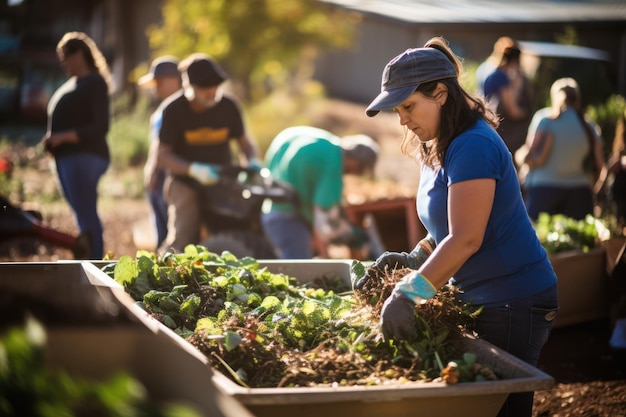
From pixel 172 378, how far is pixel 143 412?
65cm

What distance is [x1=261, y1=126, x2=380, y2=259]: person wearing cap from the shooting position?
22.2 ft

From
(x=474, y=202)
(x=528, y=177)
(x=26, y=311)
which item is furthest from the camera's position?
(x=528, y=177)

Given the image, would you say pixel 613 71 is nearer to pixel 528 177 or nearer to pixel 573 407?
pixel 528 177

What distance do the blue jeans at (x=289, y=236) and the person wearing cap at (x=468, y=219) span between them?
11.3ft

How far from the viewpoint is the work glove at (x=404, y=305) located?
3047 mm

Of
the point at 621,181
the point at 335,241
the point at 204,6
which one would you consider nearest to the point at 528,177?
the point at 621,181

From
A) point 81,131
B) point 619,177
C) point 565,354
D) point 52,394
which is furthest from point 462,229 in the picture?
point 619,177

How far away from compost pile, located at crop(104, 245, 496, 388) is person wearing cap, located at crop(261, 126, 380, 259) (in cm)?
264

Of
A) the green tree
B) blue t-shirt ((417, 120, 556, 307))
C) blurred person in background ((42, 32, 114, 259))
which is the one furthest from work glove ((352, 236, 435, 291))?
the green tree

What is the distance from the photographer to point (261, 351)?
320cm

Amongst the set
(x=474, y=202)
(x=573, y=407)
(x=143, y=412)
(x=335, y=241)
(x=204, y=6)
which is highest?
(x=204, y=6)

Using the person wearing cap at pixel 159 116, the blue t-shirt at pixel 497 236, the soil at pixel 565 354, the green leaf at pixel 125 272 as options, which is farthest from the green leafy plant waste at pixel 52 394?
the person wearing cap at pixel 159 116

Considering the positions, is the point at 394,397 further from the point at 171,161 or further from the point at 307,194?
the point at 171,161

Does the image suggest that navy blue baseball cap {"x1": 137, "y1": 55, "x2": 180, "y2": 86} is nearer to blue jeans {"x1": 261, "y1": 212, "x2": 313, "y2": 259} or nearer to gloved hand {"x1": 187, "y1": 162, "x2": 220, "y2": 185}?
gloved hand {"x1": 187, "y1": 162, "x2": 220, "y2": 185}
